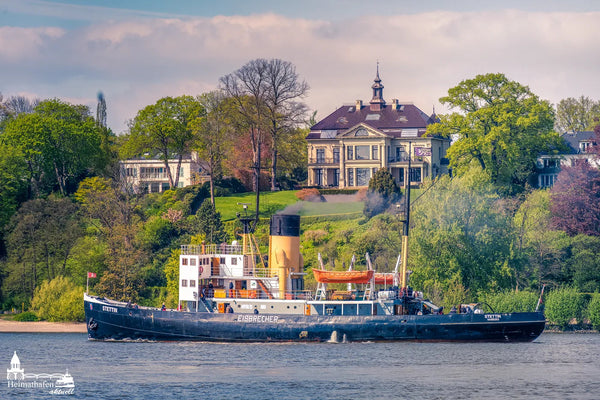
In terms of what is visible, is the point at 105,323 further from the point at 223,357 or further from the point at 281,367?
the point at 281,367

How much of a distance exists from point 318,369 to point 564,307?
29733mm

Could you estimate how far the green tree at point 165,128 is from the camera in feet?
408

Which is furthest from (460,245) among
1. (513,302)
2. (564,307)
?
(564,307)

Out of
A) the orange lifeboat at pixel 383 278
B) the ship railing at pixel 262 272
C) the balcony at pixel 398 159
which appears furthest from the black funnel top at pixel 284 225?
the balcony at pixel 398 159

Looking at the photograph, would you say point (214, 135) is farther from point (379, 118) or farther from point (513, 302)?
point (513, 302)

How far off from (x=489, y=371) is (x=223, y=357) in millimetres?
15333

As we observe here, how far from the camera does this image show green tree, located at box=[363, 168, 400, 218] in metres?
104

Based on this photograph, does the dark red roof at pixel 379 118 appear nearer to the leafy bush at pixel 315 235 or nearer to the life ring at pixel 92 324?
the leafy bush at pixel 315 235

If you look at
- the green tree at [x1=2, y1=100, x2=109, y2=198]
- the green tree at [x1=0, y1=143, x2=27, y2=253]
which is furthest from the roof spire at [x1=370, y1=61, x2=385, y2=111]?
the green tree at [x1=0, y1=143, x2=27, y2=253]

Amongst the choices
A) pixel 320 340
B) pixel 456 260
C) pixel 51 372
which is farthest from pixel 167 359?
pixel 456 260

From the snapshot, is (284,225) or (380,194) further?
(380,194)

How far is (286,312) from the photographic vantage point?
68.1 metres

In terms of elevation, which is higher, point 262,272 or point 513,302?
point 262,272

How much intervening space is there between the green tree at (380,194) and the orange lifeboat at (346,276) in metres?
36.5
